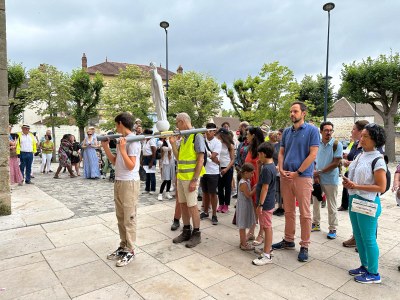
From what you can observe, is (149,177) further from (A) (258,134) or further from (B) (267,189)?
(B) (267,189)

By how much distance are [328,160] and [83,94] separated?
68.5ft

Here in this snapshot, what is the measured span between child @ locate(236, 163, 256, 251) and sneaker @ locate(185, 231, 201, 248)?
0.65 metres

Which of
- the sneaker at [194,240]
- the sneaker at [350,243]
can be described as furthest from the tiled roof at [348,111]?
the sneaker at [194,240]

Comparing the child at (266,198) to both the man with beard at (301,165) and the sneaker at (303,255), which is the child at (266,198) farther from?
the sneaker at (303,255)

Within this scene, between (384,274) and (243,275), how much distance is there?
1.69 m

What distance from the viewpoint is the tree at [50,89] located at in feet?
60.4

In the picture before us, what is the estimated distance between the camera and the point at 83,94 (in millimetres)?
21766

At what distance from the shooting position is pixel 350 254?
155 inches

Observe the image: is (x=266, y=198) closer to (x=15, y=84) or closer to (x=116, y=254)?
(x=116, y=254)

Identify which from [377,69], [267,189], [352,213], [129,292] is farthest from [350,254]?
[377,69]

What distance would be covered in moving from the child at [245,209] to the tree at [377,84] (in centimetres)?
1670

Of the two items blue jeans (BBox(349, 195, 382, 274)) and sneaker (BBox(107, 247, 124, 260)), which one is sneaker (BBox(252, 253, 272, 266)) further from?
sneaker (BBox(107, 247, 124, 260))

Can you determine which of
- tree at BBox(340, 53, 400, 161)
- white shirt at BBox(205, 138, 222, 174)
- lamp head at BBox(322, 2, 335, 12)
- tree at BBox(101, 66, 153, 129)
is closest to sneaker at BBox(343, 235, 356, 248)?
white shirt at BBox(205, 138, 222, 174)

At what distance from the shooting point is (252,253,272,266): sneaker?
11.7 feet
